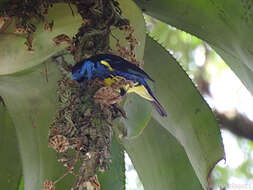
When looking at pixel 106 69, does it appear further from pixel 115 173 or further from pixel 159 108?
pixel 115 173

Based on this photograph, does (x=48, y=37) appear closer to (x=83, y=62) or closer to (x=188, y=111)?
(x=83, y=62)

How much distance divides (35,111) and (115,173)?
0.27m

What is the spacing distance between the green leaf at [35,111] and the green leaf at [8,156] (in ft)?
0.42

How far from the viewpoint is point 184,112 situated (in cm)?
109

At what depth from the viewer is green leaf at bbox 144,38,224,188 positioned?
1020 mm

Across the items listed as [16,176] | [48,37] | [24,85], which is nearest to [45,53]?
[48,37]

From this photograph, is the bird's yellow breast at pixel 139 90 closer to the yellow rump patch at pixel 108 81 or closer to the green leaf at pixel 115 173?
the yellow rump patch at pixel 108 81

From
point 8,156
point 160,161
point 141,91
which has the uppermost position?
point 141,91

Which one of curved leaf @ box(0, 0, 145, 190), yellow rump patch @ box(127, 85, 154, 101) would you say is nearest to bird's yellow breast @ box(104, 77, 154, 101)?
yellow rump patch @ box(127, 85, 154, 101)

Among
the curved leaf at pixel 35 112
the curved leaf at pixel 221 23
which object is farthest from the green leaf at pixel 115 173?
the curved leaf at pixel 221 23

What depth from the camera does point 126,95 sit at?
3.15ft

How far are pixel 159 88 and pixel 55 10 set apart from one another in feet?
1.18

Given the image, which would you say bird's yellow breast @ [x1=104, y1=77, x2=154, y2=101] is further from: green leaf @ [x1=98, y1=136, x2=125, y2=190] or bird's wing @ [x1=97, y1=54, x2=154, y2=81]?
green leaf @ [x1=98, y1=136, x2=125, y2=190]

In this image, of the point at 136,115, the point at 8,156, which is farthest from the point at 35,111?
the point at 136,115
